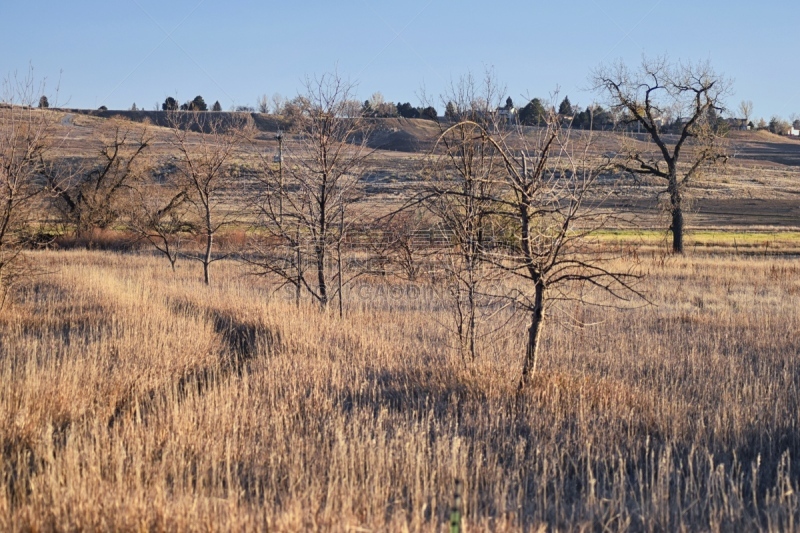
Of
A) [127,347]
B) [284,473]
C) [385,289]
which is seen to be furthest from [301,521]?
[385,289]

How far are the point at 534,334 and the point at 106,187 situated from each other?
32.0 meters

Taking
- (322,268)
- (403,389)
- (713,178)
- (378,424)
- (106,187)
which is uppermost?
(713,178)

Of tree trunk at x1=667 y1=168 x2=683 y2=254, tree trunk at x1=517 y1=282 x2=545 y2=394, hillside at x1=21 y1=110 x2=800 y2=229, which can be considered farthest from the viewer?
hillside at x1=21 y1=110 x2=800 y2=229

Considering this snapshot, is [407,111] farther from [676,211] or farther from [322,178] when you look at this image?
[322,178]

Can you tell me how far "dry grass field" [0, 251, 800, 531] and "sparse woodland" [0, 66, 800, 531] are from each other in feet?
0.11

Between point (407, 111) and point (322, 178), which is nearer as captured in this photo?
point (322, 178)

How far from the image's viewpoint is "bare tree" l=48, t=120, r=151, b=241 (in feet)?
109

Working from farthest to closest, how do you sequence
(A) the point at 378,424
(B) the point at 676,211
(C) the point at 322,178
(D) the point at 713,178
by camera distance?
1. (D) the point at 713,178
2. (B) the point at 676,211
3. (C) the point at 322,178
4. (A) the point at 378,424

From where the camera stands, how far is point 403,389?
7.80m

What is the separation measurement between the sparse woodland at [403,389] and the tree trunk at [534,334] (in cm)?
4

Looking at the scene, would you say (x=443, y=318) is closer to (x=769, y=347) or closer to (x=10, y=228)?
(x=769, y=347)

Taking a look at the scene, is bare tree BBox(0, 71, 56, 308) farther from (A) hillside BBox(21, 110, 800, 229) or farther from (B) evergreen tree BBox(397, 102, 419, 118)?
(B) evergreen tree BBox(397, 102, 419, 118)

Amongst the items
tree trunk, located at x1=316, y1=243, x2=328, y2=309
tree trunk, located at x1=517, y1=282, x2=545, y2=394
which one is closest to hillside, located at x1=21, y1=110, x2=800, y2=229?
tree trunk, located at x1=316, y1=243, x2=328, y2=309

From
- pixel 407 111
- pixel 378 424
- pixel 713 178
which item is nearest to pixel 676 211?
pixel 378 424
